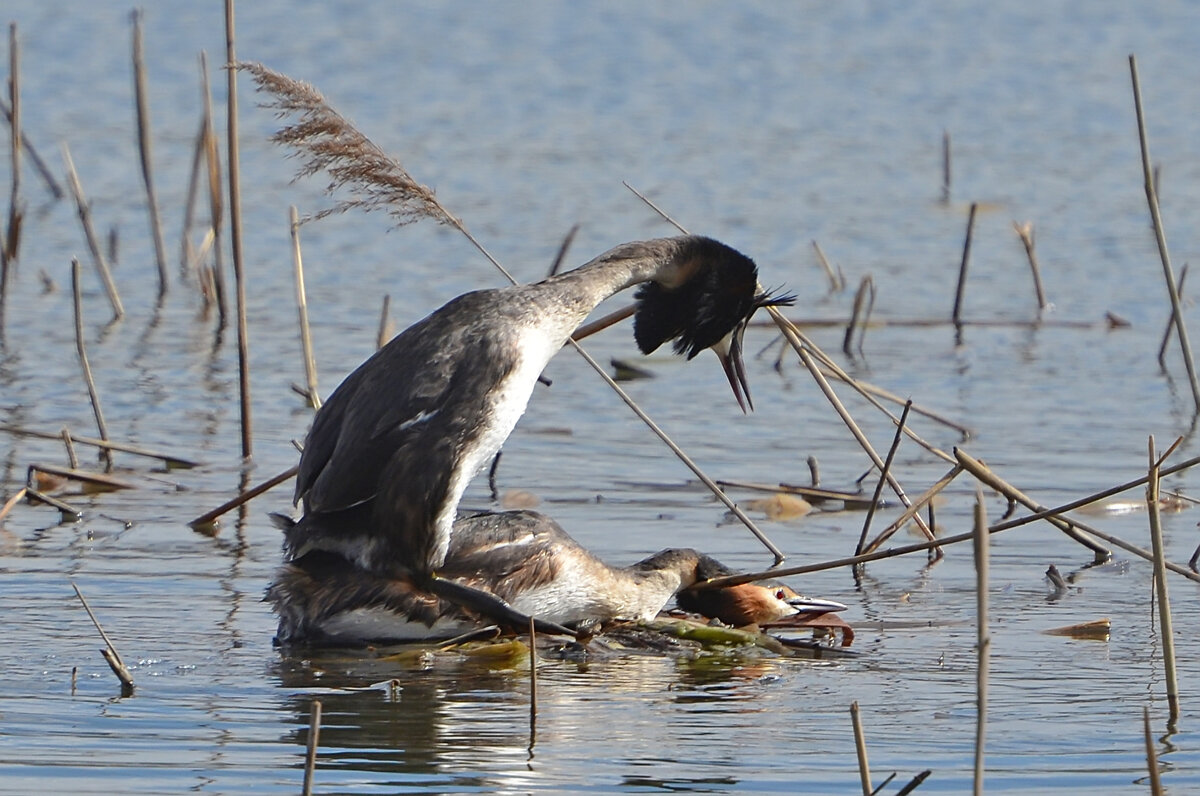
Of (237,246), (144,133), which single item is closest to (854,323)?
(237,246)

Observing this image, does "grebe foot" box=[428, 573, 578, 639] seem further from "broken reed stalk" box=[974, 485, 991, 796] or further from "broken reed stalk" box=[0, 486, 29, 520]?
"broken reed stalk" box=[974, 485, 991, 796]

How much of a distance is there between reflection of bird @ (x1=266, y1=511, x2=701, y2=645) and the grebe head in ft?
2.19

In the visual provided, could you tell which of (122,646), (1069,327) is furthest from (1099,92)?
(122,646)

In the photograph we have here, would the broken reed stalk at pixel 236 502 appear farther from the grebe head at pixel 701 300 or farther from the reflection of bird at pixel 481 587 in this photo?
the grebe head at pixel 701 300

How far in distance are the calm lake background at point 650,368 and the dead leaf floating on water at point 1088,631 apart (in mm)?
32

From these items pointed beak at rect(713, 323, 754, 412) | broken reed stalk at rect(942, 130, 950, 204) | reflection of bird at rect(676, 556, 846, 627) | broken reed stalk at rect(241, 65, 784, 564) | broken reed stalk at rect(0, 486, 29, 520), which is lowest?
reflection of bird at rect(676, 556, 846, 627)

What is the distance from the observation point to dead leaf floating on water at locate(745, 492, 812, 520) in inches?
282

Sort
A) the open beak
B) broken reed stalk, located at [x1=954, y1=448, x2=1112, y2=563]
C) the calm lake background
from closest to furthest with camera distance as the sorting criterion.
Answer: broken reed stalk, located at [x1=954, y1=448, x2=1112, y2=563] → the calm lake background → the open beak

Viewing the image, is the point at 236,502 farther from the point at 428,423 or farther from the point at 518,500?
the point at 428,423

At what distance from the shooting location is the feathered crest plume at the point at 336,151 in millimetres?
6016

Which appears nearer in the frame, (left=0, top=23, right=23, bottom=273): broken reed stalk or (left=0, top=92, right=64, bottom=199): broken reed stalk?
(left=0, top=23, right=23, bottom=273): broken reed stalk

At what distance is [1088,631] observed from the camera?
5.67 metres

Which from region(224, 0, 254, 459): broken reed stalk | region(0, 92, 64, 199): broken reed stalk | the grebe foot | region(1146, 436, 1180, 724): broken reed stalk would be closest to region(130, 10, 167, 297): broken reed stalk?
region(0, 92, 64, 199): broken reed stalk

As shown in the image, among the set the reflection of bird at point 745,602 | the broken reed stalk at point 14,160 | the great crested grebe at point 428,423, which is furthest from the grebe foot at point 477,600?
the broken reed stalk at point 14,160
